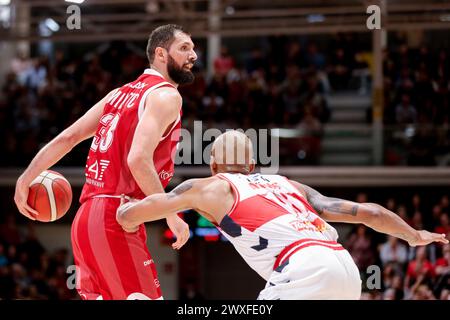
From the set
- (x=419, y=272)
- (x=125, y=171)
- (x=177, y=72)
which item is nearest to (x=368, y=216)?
(x=125, y=171)

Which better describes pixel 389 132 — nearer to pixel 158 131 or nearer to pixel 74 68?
pixel 74 68

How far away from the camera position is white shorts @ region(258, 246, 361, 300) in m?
4.07

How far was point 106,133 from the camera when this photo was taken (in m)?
5.08

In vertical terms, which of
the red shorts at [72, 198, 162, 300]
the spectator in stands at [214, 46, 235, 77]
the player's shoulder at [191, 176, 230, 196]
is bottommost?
the red shorts at [72, 198, 162, 300]

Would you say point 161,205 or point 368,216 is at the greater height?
point 161,205

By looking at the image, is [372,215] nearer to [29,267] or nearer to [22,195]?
[22,195]

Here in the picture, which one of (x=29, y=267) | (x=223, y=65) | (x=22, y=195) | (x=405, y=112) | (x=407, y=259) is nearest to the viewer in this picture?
(x=22, y=195)

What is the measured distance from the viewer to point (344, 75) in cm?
1645

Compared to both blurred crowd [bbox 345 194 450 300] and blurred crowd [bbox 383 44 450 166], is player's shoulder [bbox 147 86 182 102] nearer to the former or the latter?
blurred crowd [bbox 345 194 450 300]

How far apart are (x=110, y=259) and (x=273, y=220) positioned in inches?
46.5

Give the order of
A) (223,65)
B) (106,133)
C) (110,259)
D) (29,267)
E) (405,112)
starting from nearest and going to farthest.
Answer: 1. (110,259)
2. (106,133)
3. (405,112)
4. (29,267)
5. (223,65)

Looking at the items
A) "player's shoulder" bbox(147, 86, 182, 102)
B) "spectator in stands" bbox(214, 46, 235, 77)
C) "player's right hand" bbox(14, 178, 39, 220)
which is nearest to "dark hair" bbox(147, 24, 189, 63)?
"player's shoulder" bbox(147, 86, 182, 102)

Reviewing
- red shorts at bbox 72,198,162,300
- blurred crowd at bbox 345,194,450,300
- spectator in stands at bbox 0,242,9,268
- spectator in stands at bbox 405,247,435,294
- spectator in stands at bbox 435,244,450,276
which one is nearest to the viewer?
red shorts at bbox 72,198,162,300

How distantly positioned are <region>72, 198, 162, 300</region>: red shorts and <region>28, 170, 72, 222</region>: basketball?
489 mm
